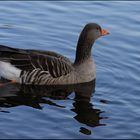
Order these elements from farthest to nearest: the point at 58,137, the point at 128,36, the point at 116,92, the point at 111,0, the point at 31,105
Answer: the point at 111,0
the point at 128,36
the point at 116,92
the point at 31,105
the point at 58,137

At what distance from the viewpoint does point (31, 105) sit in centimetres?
1298

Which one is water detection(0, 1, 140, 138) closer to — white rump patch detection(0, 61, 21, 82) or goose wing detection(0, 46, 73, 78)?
white rump patch detection(0, 61, 21, 82)

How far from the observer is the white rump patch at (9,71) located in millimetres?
14219

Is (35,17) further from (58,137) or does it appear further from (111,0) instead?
(58,137)

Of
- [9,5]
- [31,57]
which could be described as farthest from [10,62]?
[9,5]

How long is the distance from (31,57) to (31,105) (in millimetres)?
1710

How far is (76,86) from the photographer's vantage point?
573 inches

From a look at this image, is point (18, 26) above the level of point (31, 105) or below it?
above

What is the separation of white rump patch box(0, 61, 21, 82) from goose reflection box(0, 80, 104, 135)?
223 millimetres

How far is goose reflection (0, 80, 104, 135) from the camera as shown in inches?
499

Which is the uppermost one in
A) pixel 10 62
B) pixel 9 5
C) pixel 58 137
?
pixel 9 5

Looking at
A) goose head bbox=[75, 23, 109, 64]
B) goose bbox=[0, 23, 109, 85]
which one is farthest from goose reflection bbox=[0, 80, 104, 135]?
goose head bbox=[75, 23, 109, 64]

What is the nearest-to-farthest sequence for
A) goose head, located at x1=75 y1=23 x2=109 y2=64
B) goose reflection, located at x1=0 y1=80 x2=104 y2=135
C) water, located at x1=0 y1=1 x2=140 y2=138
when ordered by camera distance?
1. water, located at x1=0 y1=1 x2=140 y2=138
2. goose reflection, located at x1=0 y1=80 x2=104 y2=135
3. goose head, located at x1=75 y1=23 x2=109 y2=64

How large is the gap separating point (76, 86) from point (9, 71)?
5.68ft
